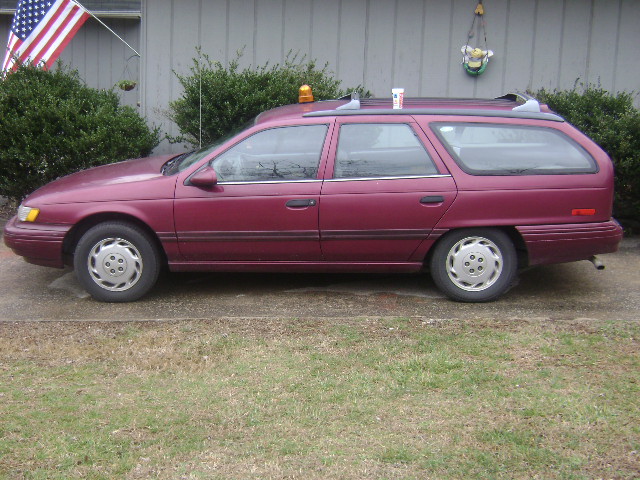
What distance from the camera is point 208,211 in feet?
20.3

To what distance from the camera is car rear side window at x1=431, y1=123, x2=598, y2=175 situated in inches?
246

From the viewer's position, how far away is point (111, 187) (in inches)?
246

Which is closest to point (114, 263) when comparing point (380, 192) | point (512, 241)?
point (380, 192)

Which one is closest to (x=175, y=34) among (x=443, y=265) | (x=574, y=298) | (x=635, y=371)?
(x=443, y=265)

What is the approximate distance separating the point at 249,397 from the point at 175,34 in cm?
628

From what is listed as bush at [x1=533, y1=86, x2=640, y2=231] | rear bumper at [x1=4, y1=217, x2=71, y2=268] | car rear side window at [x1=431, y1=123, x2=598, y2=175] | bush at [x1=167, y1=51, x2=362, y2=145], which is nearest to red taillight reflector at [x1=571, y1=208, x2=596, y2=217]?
car rear side window at [x1=431, y1=123, x2=598, y2=175]

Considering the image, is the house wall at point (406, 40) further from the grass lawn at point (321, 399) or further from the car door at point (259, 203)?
the grass lawn at point (321, 399)

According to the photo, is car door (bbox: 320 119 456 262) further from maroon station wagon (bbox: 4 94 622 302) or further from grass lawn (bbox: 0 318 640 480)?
grass lawn (bbox: 0 318 640 480)

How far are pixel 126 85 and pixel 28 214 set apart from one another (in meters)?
4.40

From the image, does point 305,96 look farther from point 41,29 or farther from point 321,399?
point 41,29

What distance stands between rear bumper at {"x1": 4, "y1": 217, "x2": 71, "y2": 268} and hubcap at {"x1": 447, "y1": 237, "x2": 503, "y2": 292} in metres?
2.98

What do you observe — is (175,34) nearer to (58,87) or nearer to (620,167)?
(58,87)

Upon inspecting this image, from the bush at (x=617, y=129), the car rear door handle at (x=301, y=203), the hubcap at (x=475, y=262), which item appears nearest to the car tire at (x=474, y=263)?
the hubcap at (x=475, y=262)

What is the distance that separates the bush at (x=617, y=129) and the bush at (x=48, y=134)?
186 inches
